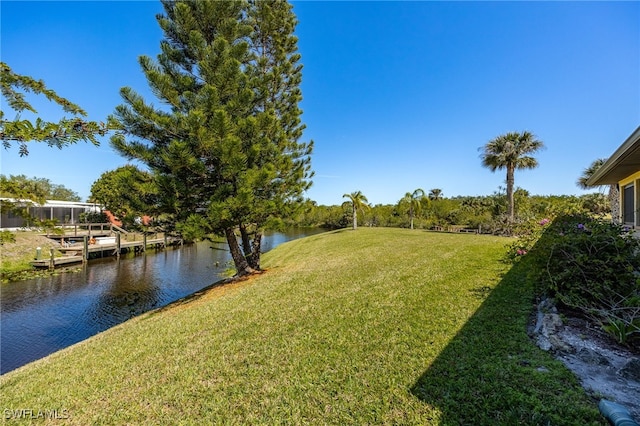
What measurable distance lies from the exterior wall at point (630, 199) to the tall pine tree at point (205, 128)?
9651 millimetres

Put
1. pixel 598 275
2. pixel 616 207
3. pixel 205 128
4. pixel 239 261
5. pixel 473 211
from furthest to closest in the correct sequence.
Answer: pixel 473 211
pixel 616 207
pixel 239 261
pixel 205 128
pixel 598 275

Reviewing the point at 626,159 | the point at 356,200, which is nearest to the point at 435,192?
the point at 356,200

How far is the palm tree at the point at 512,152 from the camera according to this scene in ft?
58.5

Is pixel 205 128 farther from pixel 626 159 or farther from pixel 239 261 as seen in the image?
pixel 626 159

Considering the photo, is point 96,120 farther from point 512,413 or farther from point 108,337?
point 108,337

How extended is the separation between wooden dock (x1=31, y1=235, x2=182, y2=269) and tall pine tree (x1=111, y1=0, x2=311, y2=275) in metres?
12.6

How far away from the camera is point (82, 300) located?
1098 cm

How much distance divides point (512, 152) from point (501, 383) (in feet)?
64.1

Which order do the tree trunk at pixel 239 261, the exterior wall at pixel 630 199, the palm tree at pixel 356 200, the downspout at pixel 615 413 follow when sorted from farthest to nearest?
the palm tree at pixel 356 200 < the tree trunk at pixel 239 261 < the exterior wall at pixel 630 199 < the downspout at pixel 615 413

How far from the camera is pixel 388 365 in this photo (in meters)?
3.07

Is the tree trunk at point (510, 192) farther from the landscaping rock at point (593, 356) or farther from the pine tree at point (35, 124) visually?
the pine tree at point (35, 124)

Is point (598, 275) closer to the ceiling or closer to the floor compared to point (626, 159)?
closer to the floor

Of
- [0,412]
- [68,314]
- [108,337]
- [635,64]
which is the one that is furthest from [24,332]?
[635,64]

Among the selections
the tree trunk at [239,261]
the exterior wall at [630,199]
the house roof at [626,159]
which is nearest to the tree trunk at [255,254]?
the tree trunk at [239,261]
